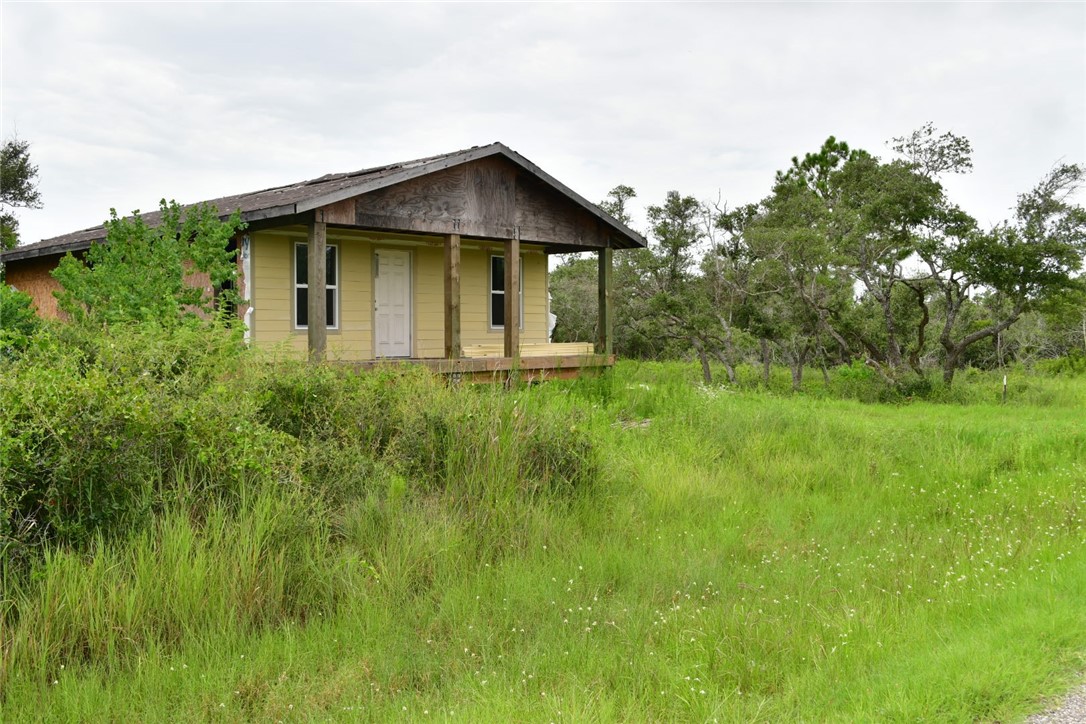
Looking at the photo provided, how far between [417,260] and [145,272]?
7690 millimetres

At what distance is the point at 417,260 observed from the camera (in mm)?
16344

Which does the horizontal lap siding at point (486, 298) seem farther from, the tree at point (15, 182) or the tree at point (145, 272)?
the tree at point (15, 182)

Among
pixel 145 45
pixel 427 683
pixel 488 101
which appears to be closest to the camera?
pixel 427 683

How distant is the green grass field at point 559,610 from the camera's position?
3.80 meters

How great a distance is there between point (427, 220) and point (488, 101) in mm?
7029

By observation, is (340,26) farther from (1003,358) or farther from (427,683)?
(1003,358)

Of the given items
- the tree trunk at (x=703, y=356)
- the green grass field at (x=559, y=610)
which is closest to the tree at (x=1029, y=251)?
the tree trunk at (x=703, y=356)

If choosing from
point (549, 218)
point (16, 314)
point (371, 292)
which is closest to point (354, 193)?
point (371, 292)

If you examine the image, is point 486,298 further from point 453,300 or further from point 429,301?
point 453,300

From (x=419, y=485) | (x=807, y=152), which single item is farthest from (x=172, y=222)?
(x=807, y=152)

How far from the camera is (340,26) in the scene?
10289mm

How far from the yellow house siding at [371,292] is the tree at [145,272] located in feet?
8.10

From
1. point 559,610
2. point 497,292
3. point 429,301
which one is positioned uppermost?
point 497,292

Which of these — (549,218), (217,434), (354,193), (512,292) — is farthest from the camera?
(549,218)
